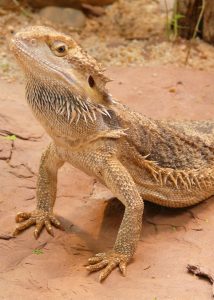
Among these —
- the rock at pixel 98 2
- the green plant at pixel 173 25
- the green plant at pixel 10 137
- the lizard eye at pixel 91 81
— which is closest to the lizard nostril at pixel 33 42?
the lizard eye at pixel 91 81

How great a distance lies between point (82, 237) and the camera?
3793 mm

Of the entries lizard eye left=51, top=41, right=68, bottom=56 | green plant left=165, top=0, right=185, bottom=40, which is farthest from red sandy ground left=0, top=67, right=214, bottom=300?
green plant left=165, top=0, right=185, bottom=40

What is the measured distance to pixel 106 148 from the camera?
3.50 meters

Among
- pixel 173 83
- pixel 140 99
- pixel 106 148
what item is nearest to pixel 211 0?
pixel 173 83

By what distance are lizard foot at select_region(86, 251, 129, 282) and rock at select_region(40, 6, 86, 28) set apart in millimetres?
4269

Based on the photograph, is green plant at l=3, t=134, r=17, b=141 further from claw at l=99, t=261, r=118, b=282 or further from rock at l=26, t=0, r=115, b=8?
rock at l=26, t=0, r=115, b=8

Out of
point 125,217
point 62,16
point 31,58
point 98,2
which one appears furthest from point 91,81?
point 98,2

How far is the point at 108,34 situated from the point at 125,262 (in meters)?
4.16

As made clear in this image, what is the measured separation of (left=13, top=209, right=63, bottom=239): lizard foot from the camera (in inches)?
151

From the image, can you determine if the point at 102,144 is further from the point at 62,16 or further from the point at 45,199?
the point at 62,16

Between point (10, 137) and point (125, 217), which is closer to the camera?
point (125, 217)

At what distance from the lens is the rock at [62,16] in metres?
7.07

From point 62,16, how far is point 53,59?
4123 mm

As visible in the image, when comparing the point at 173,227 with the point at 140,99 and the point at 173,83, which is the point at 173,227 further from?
the point at 173,83
